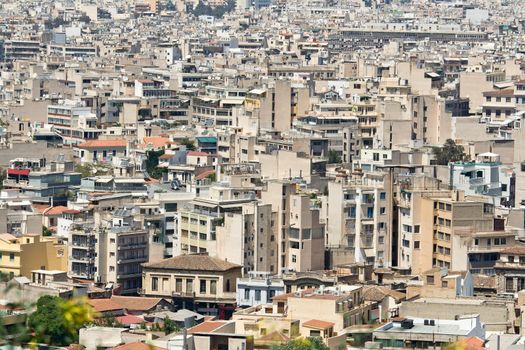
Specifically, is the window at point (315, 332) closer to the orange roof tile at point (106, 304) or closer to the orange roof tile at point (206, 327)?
the orange roof tile at point (206, 327)

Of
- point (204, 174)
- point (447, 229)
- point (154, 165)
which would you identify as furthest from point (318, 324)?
point (154, 165)

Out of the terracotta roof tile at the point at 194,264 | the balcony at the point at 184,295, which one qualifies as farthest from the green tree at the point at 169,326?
the terracotta roof tile at the point at 194,264

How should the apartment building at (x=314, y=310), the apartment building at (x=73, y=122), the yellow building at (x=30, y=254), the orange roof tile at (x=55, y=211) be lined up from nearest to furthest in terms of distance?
the apartment building at (x=314, y=310), the yellow building at (x=30, y=254), the orange roof tile at (x=55, y=211), the apartment building at (x=73, y=122)

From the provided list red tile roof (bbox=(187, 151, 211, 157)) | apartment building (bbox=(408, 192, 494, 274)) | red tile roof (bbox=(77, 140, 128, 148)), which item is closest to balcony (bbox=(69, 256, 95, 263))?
apartment building (bbox=(408, 192, 494, 274))

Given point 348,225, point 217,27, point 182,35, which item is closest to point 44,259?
point 348,225

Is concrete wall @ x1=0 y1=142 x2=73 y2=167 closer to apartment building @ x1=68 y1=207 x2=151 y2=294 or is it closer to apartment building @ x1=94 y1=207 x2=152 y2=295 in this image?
apartment building @ x1=68 y1=207 x2=151 y2=294
